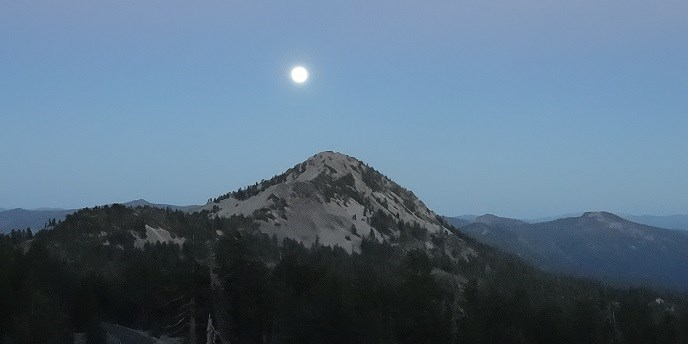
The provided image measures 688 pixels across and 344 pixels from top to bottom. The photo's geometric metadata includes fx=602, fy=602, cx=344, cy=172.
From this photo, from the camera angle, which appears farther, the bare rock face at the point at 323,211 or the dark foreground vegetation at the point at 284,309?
the bare rock face at the point at 323,211

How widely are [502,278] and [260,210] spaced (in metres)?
66.0

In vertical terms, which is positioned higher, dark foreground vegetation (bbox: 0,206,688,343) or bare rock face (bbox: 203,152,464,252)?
bare rock face (bbox: 203,152,464,252)

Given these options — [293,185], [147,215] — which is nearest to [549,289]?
[293,185]

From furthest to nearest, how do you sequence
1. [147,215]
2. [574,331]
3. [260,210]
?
[260,210], [147,215], [574,331]

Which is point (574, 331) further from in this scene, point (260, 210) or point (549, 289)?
point (549, 289)

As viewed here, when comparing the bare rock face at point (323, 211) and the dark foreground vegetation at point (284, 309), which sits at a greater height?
the bare rock face at point (323, 211)

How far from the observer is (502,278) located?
522 ft

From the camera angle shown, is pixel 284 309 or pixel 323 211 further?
pixel 323 211

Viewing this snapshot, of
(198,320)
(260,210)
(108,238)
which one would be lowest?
(198,320)

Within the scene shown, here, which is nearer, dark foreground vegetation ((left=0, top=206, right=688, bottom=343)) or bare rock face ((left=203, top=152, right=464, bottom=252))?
dark foreground vegetation ((left=0, top=206, right=688, bottom=343))

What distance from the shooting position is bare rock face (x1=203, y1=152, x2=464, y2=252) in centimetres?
14995

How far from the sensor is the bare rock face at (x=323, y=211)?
14995 centimetres

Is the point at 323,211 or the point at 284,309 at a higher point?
the point at 323,211

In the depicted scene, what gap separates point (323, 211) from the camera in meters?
163
